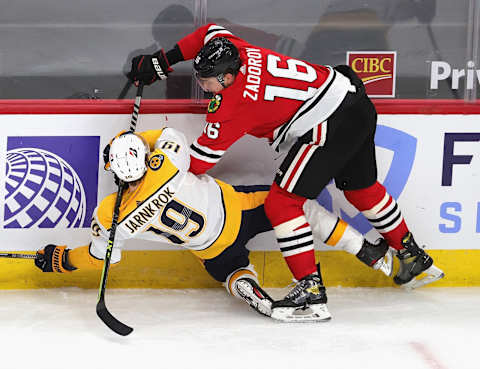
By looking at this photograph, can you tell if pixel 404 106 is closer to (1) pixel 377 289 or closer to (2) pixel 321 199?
(2) pixel 321 199

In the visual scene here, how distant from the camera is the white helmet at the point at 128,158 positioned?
2710 mm

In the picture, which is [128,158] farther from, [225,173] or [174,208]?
[225,173]

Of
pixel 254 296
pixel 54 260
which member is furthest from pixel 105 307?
pixel 254 296

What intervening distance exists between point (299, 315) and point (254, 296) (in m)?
0.20

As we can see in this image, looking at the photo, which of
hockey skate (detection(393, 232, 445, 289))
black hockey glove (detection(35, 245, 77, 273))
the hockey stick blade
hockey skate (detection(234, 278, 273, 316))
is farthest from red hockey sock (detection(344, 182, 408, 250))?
black hockey glove (detection(35, 245, 77, 273))

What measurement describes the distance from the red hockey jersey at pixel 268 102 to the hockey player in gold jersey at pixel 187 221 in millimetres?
141

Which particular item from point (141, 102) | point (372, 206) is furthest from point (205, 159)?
point (372, 206)

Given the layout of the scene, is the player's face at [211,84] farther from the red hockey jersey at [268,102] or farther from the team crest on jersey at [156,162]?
the team crest on jersey at [156,162]

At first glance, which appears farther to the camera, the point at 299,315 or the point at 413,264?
the point at 413,264

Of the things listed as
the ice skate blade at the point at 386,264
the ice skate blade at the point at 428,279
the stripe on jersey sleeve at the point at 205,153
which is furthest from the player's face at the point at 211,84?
the ice skate blade at the point at 428,279

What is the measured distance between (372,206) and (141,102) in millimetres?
1104

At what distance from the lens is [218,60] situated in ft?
8.88

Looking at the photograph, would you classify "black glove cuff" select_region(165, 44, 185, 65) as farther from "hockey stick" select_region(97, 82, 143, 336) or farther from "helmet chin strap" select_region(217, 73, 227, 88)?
"hockey stick" select_region(97, 82, 143, 336)

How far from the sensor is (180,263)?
3324mm
